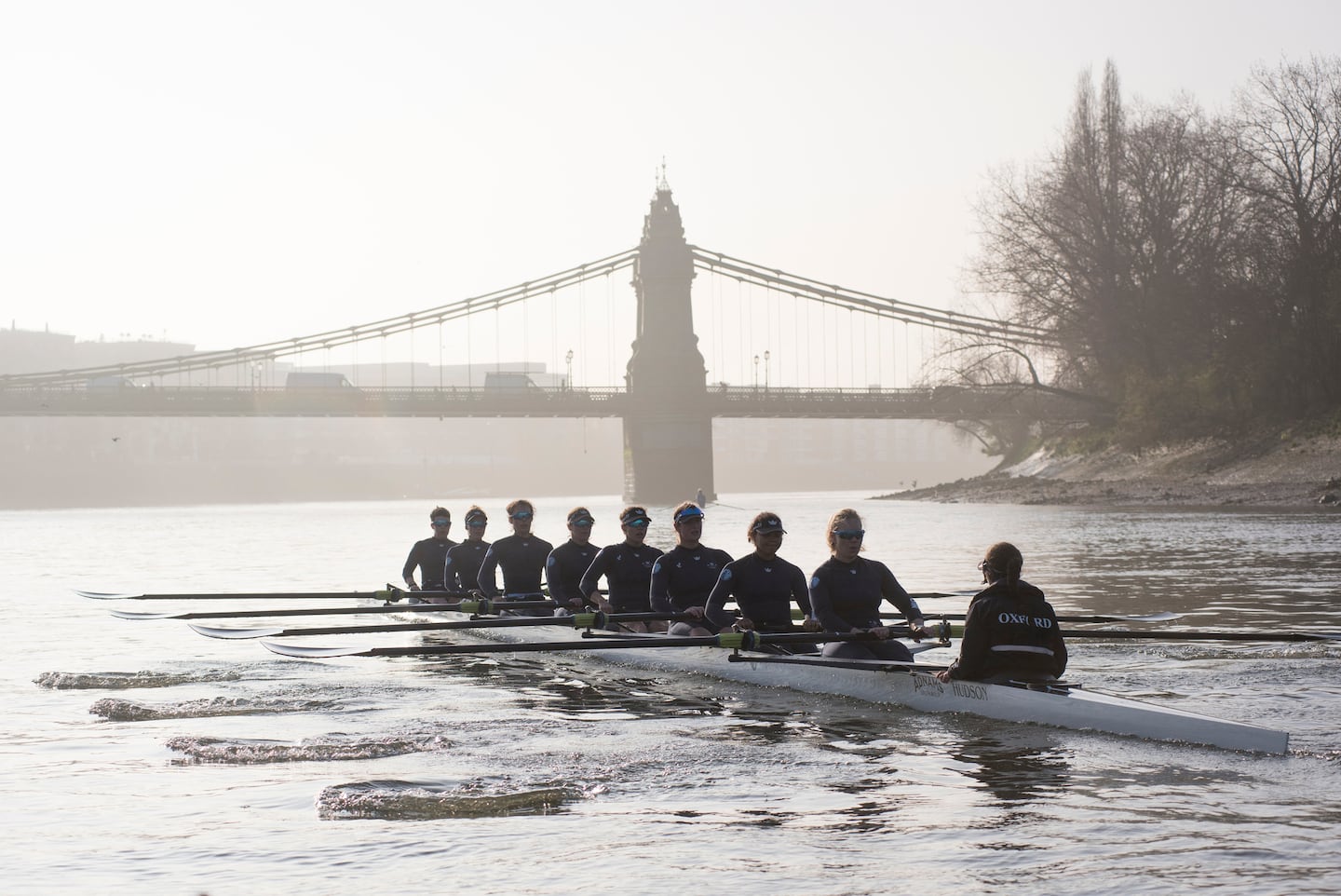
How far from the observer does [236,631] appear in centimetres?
1291

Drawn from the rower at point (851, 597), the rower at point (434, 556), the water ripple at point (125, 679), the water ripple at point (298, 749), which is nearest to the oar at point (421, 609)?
the water ripple at point (125, 679)

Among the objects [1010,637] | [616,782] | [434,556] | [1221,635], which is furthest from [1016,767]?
[434,556]

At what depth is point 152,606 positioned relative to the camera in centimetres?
2284

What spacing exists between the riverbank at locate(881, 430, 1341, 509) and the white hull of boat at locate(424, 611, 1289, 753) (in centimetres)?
3684

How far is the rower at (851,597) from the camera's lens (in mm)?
10523

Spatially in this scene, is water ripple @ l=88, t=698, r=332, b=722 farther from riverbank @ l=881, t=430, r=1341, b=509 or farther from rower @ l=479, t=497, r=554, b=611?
riverbank @ l=881, t=430, r=1341, b=509

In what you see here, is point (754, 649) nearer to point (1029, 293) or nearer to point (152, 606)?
point (152, 606)

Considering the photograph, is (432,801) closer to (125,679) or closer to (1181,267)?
(125,679)

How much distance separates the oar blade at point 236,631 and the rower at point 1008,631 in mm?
5569

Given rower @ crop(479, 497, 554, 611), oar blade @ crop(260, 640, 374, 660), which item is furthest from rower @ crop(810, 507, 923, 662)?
rower @ crop(479, 497, 554, 611)

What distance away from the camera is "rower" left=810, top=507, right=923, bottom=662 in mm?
10523

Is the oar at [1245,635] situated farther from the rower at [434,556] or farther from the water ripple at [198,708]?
the rower at [434,556]

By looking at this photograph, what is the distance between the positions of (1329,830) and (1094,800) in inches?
45.7

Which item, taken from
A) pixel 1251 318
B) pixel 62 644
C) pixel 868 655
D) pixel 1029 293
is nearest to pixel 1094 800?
pixel 868 655
